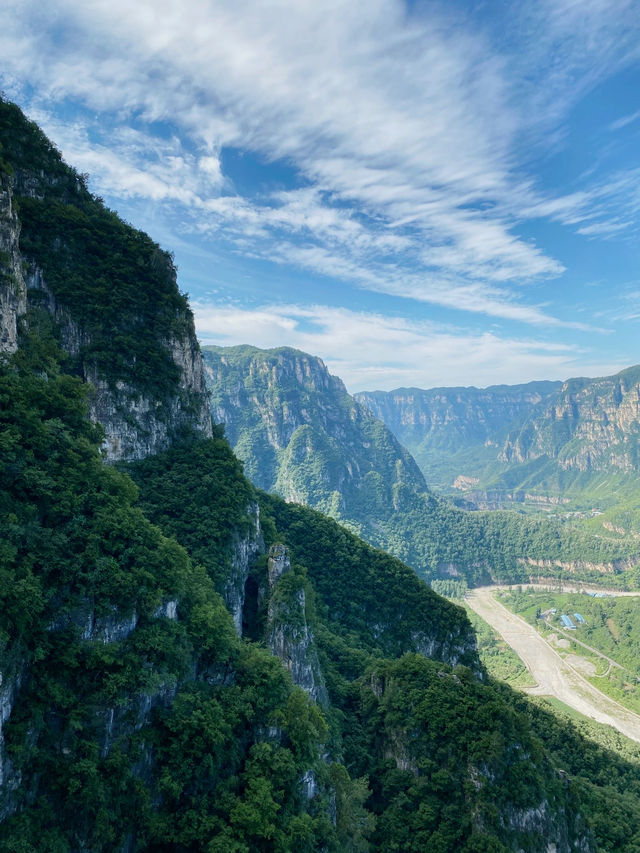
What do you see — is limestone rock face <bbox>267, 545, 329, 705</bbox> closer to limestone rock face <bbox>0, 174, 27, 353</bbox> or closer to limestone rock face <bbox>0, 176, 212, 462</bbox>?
limestone rock face <bbox>0, 176, 212, 462</bbox>

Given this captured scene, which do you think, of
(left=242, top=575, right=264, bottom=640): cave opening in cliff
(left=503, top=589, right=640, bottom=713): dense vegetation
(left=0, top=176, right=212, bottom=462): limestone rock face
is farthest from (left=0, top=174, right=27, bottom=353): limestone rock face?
(left=503, top=589, right=640, bottom=713): dense vegetation

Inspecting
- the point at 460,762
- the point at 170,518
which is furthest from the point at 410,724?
the point at 170,518

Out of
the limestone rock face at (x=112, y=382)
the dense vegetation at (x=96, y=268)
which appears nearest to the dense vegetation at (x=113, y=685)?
the limestone rock face at (x=112, y=382)

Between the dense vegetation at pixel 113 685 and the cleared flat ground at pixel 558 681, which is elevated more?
the dense vegetation at pixel 113 685

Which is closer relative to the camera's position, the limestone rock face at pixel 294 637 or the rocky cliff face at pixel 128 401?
the limestone rock face at pixel 294 637

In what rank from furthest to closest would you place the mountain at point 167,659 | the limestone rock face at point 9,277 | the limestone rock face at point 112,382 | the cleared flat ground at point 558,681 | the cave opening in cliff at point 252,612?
1. the cleared flat ground at point 558,681
2. the cave opening in cliff at point 252,612
3. the limestone rock face at point 112,382
4. the limestone rock face at point 9,277
5. the mountain at point 167,659

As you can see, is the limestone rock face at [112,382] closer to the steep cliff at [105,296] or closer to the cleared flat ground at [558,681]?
the steep cliff at [105,296]
